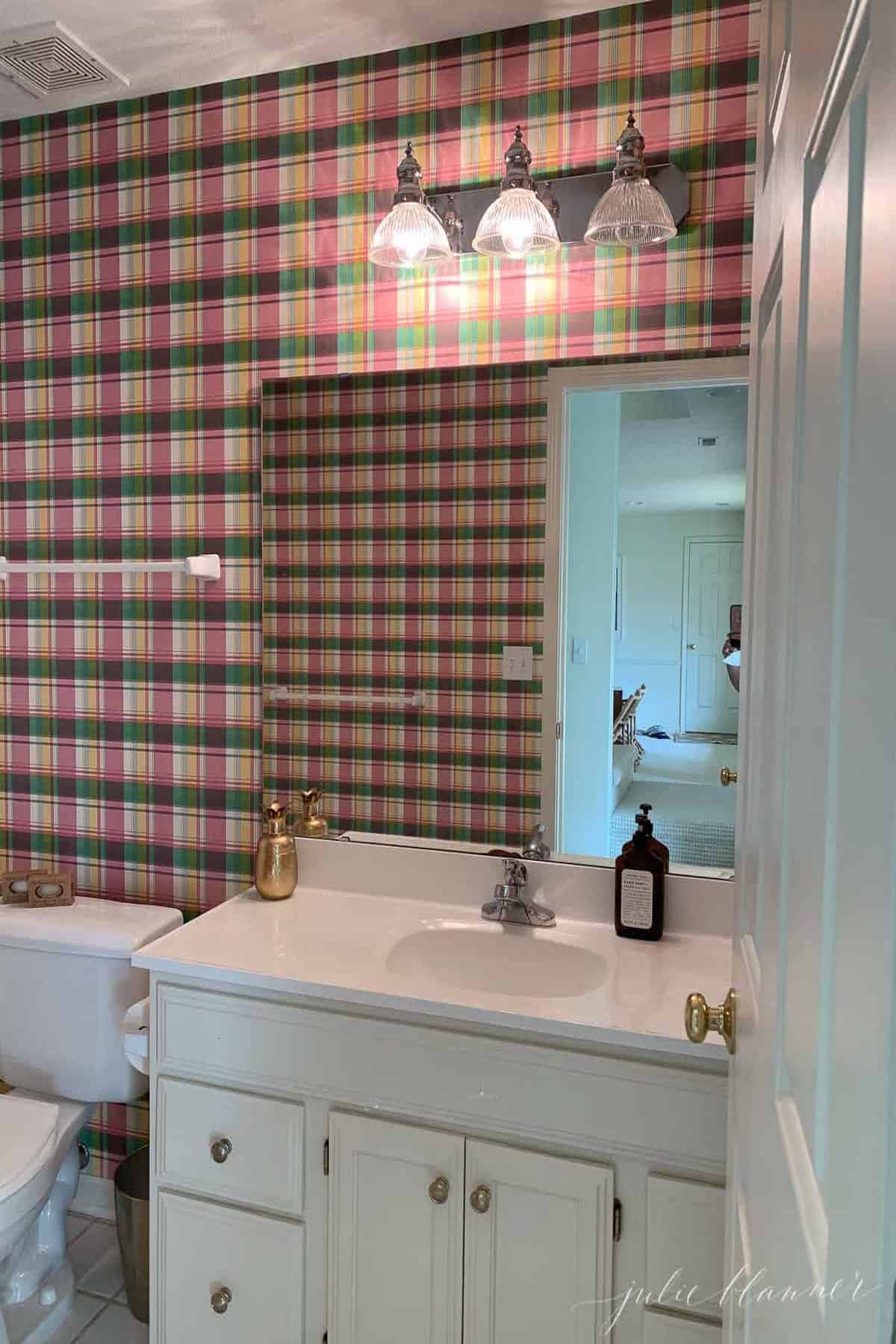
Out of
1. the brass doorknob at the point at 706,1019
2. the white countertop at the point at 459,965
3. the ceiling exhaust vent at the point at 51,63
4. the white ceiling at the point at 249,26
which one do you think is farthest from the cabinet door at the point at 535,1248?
the ceiling exhaust vent at the point at 51,63

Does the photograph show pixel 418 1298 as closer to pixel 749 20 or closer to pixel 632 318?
pixel 632 318

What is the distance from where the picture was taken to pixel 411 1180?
148 cm

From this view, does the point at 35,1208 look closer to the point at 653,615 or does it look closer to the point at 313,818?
the point at 313,818

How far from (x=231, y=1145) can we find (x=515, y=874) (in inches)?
26.4

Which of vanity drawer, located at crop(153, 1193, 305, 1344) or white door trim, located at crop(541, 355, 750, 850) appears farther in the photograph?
white door trim, located at crop(541, 355, 750, 850)

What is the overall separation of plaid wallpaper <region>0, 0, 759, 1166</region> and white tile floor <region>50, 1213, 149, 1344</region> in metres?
0.24

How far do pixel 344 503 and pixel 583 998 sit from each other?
1083mm

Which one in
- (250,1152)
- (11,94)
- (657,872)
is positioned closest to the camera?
(250,1152)

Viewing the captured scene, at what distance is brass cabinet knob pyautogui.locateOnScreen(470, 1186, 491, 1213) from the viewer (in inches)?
55.9

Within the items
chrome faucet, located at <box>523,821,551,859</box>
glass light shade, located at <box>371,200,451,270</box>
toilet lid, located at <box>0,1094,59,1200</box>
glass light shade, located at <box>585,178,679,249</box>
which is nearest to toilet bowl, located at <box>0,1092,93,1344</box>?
toilet lid, located at <box>0,1094,59,1200</box>

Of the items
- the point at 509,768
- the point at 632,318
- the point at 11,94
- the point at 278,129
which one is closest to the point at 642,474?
the point at 632,318

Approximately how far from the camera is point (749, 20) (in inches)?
64.5

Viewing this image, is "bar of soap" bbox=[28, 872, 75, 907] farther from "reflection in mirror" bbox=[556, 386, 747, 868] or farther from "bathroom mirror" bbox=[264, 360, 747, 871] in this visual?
"reflection in mirror" bbox=[556, 386, 747, 868]

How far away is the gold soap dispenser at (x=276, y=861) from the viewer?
1.94m
